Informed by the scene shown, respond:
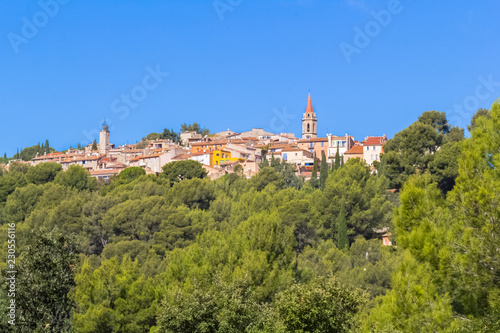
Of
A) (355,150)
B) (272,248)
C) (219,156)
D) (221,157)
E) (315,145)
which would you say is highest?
(315,145)

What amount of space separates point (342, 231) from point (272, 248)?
12835 millimetres

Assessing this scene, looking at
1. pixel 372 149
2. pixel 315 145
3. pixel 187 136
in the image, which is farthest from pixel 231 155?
pixel 187 136

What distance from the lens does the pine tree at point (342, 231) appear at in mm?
37284

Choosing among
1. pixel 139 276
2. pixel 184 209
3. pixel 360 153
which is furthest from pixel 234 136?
pixel 139 276

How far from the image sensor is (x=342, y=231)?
37.9 m

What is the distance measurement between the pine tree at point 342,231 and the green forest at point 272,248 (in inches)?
3.2

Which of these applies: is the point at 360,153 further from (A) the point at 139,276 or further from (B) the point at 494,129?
(B) the point at 494,129

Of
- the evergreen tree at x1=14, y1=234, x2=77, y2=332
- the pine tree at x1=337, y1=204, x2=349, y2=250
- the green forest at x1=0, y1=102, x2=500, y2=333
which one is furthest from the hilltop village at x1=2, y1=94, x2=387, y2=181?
the evergreen tree at x1=14, y1=234, x2=77, y2=332

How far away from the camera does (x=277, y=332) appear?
639 inches

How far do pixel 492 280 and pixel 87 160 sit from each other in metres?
74.7

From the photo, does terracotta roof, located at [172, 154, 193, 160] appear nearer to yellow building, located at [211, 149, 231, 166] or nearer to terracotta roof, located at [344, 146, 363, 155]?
yellow building, located at [211, 149, 231, 166]

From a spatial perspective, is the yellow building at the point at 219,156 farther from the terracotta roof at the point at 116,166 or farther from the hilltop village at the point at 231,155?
the terracotta roof at the point at 116,166

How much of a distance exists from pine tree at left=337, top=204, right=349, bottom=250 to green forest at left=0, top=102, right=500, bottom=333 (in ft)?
0.27

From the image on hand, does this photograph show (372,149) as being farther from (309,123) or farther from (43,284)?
(43,284)
